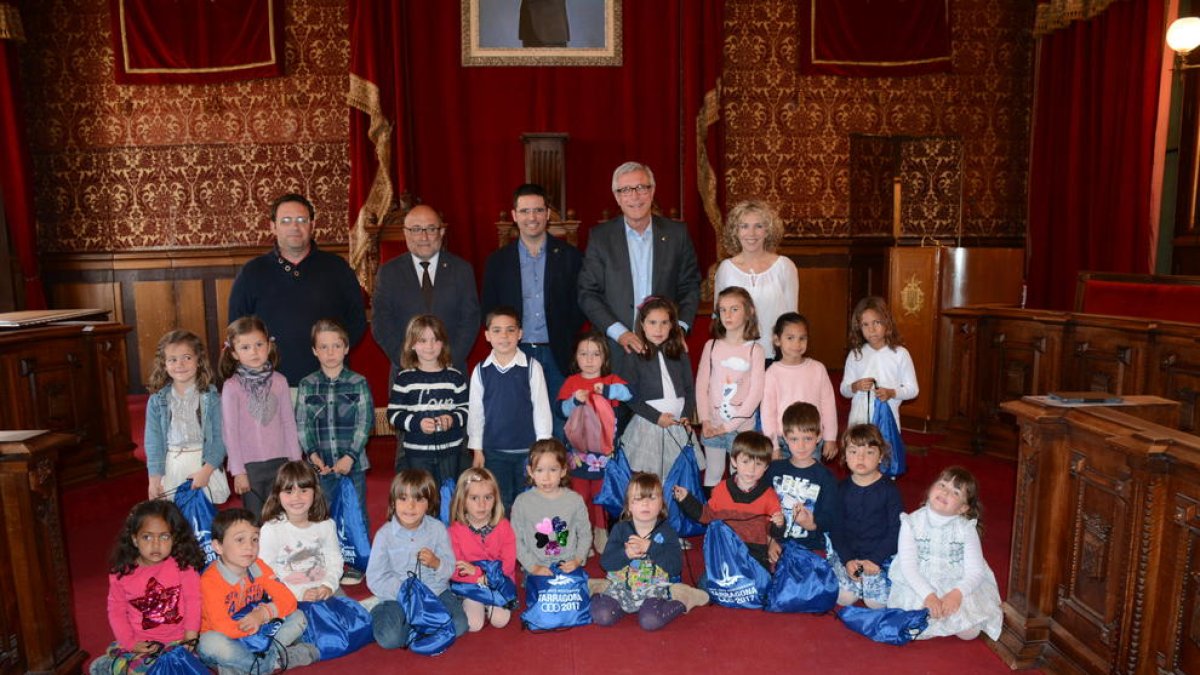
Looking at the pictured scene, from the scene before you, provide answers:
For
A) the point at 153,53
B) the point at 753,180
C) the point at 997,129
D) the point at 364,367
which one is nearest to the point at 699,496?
the point at 364,367

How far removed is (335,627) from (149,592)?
593 mm

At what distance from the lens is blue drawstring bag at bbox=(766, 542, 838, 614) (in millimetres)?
2896

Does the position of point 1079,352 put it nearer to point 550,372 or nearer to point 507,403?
point 550,372

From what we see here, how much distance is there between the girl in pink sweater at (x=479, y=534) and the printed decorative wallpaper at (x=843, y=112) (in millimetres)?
5297

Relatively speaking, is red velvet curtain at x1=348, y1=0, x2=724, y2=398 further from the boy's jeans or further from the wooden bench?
the boy's jeans

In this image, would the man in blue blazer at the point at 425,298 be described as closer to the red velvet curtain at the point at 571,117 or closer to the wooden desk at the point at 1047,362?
the wooden desk at the point at 1047,362

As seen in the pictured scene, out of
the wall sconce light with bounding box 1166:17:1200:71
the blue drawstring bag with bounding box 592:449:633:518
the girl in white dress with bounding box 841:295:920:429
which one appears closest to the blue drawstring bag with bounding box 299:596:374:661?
the blue drawstring bag with bounding box 592:449:633:518

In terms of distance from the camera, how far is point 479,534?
2.94 m

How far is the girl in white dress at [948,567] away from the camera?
2.72 metres

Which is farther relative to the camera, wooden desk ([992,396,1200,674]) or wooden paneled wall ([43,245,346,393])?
wooden paneled wall ([43,245,346,393])

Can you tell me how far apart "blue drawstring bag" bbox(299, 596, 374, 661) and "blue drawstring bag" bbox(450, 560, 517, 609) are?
34cm

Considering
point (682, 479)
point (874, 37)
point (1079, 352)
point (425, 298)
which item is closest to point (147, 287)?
point (425, 298)

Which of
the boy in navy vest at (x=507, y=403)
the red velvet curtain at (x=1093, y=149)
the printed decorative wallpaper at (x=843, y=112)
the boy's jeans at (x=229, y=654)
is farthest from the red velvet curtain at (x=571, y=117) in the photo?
the boy's jeans at (x=229, y=654)

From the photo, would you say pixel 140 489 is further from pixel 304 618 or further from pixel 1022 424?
pixel 1022 424
